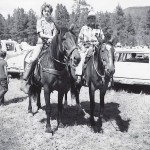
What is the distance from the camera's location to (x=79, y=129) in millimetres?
7031

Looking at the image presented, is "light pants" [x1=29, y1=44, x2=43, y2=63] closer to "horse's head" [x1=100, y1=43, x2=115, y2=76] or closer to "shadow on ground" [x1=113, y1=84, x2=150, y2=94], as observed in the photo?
"horse's head" [x1=100, y1=43, x2=115, y2=76]

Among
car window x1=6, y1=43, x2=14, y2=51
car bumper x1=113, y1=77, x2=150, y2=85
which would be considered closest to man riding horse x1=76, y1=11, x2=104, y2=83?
car bumper x1=113, y1=77, x2=150, y2=85

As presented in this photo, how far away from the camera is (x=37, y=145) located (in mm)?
6070

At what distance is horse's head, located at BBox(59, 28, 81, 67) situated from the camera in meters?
5.41

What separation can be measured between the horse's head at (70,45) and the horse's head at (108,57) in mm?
837

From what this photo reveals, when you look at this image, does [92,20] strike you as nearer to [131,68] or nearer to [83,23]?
[131,68]

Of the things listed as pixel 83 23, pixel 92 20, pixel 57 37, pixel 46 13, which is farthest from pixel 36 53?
pixel 83 23

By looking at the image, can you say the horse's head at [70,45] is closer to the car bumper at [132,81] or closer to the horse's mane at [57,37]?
the horse's mane at [57,37]

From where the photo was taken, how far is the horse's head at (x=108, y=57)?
5873 millimetres

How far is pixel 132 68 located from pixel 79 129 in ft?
17.0

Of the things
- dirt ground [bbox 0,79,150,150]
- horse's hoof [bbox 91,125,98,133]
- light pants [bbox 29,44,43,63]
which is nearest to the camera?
dirt ground [bbox 0,79,150,150]

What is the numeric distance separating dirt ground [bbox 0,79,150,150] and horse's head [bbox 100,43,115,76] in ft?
5.80

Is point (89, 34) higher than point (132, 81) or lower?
Result: higher

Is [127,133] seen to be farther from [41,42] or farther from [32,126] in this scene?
[41,42]
